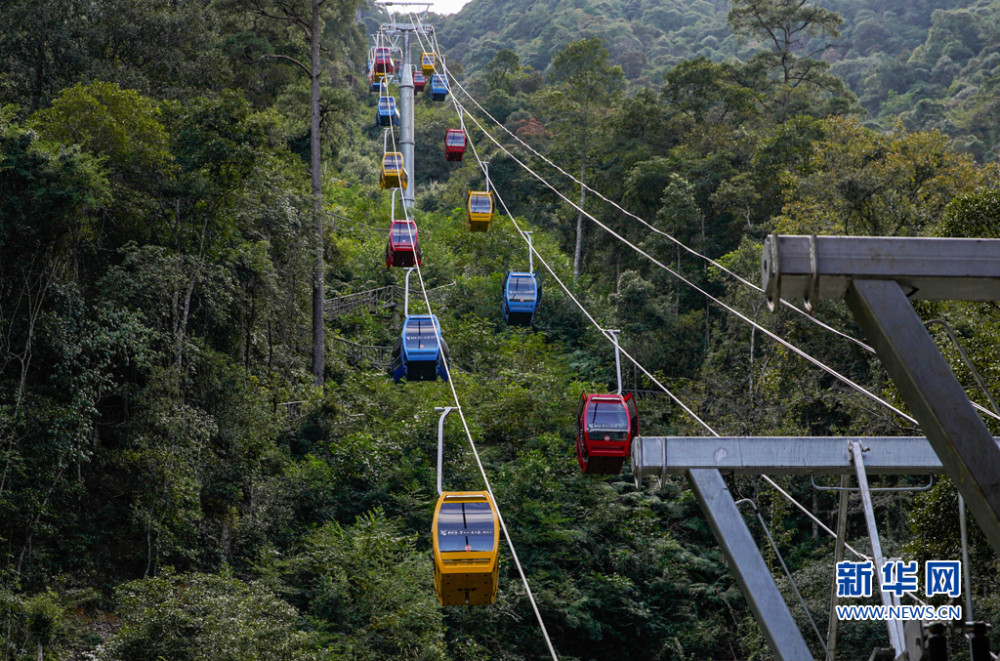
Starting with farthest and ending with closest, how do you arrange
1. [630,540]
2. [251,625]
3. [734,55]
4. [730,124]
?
1. [734,55]
2. [730,124]
3. [630,540]
4. [251,625]

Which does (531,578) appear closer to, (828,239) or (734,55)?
(828,239)

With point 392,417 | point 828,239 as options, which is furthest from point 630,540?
point 828,239

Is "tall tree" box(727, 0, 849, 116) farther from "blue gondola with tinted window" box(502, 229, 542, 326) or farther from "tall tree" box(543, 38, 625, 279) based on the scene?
"blue gondola with tinted window" box(502, 229, 542, 326)

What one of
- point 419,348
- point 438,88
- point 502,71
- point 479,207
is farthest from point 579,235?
point 502,71

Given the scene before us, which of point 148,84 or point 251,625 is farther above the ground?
point 148,84

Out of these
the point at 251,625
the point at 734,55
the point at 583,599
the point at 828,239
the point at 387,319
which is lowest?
the point at 583,599

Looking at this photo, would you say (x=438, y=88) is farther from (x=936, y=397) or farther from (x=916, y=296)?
(x=936, y=397)

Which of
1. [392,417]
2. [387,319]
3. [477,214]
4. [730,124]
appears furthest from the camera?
[730,124]

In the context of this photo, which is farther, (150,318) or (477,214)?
(477,214)
